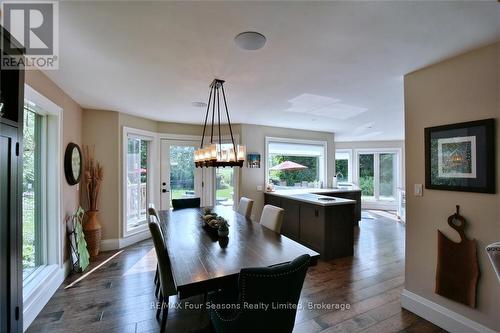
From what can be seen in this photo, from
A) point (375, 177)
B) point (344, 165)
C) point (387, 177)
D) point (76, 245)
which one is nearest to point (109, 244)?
point (76, 245)

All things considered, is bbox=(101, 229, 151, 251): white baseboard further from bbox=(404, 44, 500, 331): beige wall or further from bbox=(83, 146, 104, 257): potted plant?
bbox=(404, 44, 500, 331): beige wall

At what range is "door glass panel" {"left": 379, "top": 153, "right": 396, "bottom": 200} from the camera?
7.49 meters

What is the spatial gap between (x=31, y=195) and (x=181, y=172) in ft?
8.54

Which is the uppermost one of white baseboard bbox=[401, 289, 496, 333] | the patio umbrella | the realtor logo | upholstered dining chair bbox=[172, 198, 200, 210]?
the realtor logo

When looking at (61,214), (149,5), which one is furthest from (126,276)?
(149,5)

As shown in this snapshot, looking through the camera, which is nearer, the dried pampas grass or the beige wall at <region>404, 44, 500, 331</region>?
the beige wall at <region>404, 44, 500, 331</region>

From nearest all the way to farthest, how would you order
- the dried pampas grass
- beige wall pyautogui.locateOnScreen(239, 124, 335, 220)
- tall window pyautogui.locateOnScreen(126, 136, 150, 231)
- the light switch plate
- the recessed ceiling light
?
the light switch plate, the recessed ceiling light, the dried pampas grass, tall window pyautogui.locateOnScreen(126, 136, 150, 231), beige wall pyautogui.locateOnScreen(239, 124, 335, 220)

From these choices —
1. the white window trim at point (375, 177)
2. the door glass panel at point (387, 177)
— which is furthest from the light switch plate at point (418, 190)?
the door glass panel at point (387, 177)

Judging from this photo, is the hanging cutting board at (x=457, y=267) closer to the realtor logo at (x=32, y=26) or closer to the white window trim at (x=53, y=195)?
the realtor logo at (x=32, y=26)

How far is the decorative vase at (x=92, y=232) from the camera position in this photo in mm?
3473

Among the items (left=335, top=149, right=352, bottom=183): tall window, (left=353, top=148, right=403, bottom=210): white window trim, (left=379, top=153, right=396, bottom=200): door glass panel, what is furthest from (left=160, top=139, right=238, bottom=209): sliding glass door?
(left=379, top=153, right=396, bottom=200): door glass panel

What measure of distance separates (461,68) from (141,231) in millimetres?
4995

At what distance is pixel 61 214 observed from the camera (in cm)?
280

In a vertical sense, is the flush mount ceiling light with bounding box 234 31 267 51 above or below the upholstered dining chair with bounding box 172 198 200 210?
above
